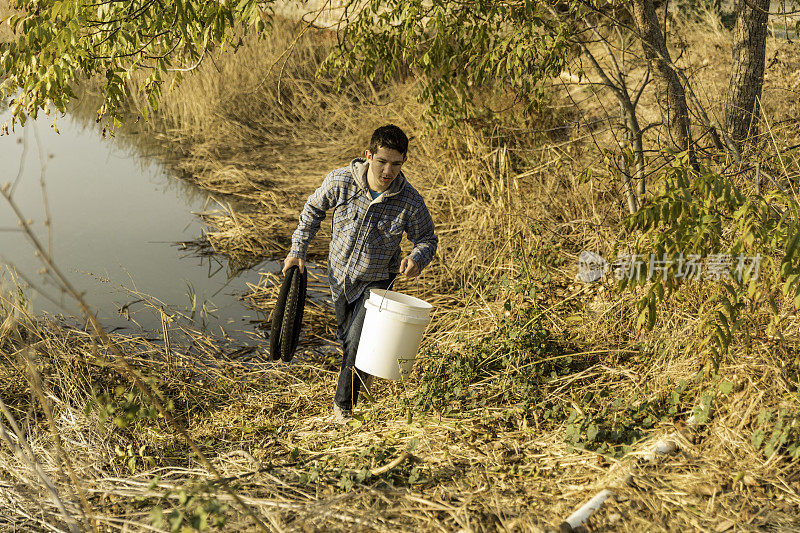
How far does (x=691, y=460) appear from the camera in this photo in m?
3.12

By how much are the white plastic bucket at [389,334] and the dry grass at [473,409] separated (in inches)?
13.6

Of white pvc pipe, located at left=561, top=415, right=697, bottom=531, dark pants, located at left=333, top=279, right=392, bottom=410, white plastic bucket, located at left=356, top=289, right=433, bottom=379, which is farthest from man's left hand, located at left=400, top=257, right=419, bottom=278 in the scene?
white pvc pipe, located at left=561, top=415, right=697, bottom=531

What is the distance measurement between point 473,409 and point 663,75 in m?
3.10

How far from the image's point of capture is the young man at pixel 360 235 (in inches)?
149

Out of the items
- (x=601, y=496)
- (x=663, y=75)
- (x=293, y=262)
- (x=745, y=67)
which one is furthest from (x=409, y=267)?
(x=745, y=67)

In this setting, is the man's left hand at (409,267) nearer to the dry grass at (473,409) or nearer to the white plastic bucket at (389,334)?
the white plastic bucket at (389,334)

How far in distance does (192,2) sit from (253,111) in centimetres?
712

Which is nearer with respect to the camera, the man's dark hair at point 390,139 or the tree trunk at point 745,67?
the man's dark hair at point 390,139

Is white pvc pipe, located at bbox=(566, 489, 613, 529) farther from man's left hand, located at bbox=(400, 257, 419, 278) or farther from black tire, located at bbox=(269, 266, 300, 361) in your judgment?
black tire, located at bbox=(269, 266, 300, 361)

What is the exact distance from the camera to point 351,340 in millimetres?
3914

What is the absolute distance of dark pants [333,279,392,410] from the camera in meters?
3.90

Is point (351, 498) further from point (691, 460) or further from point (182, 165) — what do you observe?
point (182, 165)

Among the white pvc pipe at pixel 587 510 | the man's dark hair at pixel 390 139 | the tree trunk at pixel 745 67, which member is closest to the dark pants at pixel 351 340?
the man's dark hair at pixel 390 139

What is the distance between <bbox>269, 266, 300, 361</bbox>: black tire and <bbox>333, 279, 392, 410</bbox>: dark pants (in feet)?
0.94
